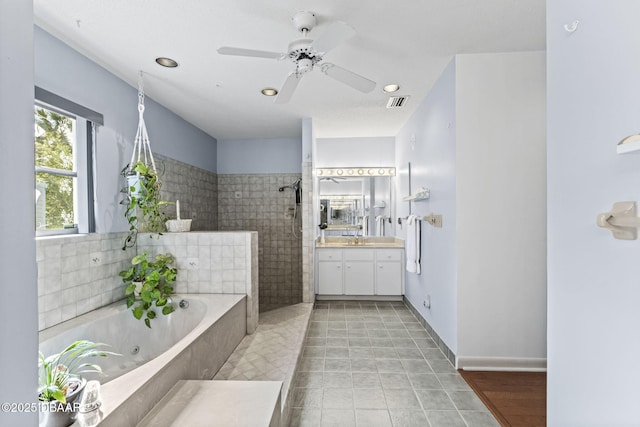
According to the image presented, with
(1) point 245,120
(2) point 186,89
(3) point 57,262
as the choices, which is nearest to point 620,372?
(3) point 57,262

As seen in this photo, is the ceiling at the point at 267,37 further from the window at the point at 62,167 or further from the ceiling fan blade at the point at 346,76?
the window at the point at 62,167

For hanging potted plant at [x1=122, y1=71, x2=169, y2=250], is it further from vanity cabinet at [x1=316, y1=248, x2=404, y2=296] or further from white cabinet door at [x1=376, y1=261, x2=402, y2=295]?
white cabinet door at [x1=376, y1=261, x2=402, y2=295]

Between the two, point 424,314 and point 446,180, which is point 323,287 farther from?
point 446,180

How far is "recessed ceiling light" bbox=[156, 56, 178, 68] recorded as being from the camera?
233 centimetres

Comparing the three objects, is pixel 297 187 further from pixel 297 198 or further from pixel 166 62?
pixel 166 62

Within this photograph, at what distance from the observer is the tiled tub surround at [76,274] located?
1992 mm

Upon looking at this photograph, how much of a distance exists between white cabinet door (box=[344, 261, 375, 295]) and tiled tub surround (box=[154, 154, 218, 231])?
2.19 meters

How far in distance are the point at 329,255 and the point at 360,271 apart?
508mm

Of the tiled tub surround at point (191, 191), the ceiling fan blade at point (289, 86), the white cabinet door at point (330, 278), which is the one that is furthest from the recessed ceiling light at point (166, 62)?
the white cabinet door at point (330, 278)

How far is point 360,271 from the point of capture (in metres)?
4.32

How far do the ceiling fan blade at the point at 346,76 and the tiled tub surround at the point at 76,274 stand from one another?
7.22ft

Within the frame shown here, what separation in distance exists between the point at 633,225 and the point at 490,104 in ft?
6.20

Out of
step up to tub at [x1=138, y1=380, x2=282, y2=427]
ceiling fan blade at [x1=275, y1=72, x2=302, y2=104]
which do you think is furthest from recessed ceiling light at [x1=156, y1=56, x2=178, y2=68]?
step up to tub at [x1=138, y1=380, x2=282, y2=427]

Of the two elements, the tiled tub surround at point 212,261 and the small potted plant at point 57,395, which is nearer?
the small potted plant at point 57,395
